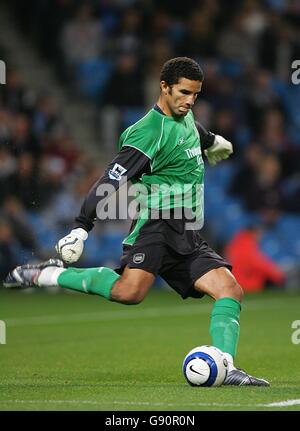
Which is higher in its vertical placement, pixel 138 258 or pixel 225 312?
pixel 138 258

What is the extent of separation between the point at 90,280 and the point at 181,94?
143cm

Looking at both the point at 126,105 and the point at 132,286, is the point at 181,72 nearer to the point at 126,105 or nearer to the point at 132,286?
the point at 132,286

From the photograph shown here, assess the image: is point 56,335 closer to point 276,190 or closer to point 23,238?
point 23,238

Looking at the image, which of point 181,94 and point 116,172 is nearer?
point 116,172

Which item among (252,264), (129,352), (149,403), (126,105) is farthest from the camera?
(126,105)

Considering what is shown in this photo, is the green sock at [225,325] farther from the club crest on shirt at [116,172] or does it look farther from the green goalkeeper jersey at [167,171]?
the club crest on shirt at [116,172]

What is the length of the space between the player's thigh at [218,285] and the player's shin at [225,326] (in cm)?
5

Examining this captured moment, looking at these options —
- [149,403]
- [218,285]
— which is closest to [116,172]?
[218,285]

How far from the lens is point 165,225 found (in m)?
7.58

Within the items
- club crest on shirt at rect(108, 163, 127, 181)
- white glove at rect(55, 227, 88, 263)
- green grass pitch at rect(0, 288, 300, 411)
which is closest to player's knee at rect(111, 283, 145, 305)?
white glove at rect(55, 227, 88, 263)

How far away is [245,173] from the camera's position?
17.3 m

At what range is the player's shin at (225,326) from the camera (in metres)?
7.36

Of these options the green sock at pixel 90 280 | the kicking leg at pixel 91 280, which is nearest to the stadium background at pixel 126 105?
the kicking leg at pixel 91 280
